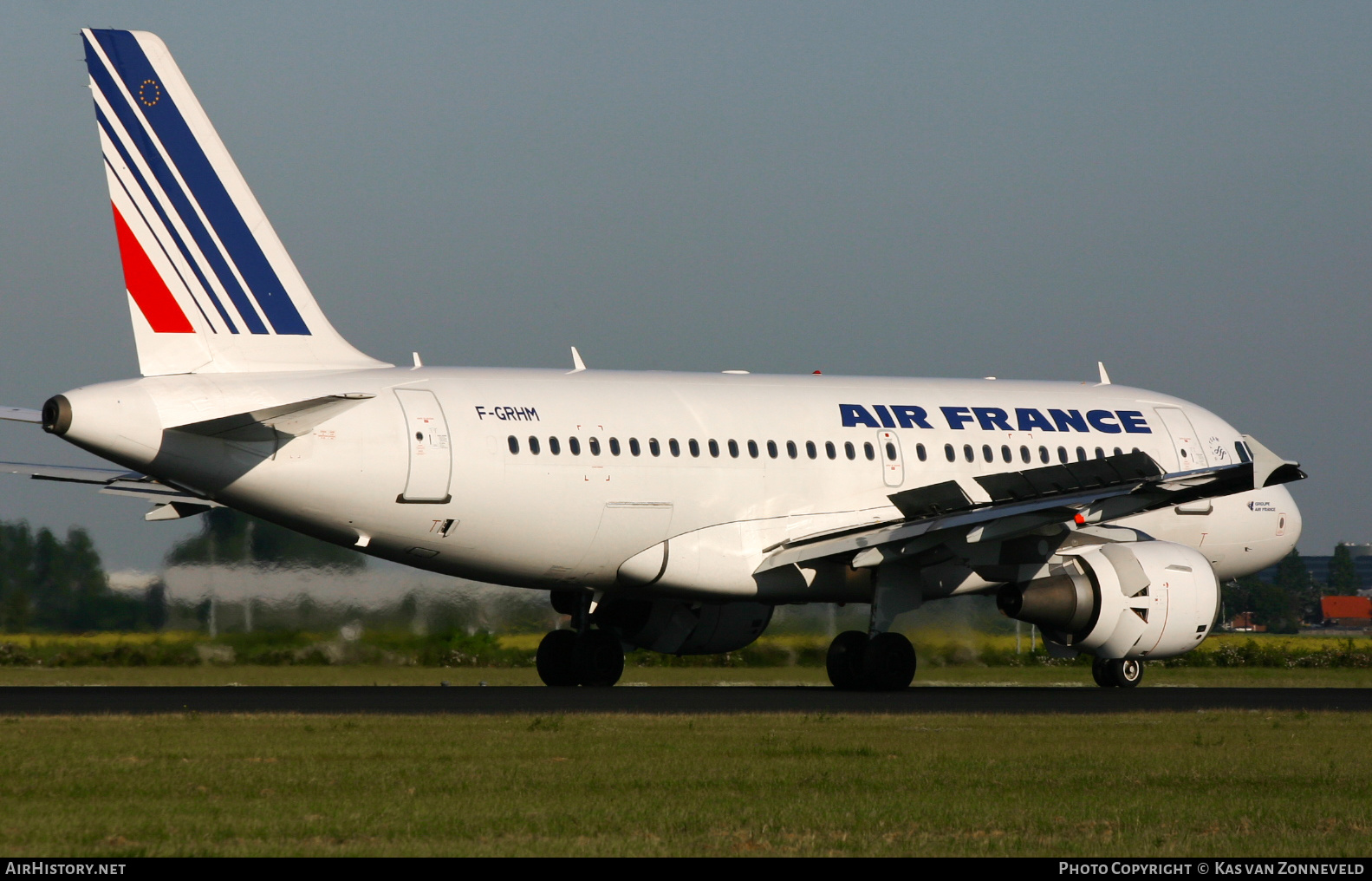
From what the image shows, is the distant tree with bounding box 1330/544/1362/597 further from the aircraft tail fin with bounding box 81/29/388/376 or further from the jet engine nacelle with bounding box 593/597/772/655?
the aircraft tail fin with bounding box 81/29/388/376

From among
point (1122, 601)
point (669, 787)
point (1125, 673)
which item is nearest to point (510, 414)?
point (1122, 601)

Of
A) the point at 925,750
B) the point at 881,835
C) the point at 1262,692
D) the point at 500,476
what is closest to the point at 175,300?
the point at 500,476

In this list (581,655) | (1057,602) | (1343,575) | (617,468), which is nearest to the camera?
(617,468)

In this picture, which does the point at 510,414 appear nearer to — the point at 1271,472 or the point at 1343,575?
the point at 1271,472

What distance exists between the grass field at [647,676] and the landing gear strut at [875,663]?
2.88 m

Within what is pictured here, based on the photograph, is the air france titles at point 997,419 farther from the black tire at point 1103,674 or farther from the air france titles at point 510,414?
the air france titles at point 510,414

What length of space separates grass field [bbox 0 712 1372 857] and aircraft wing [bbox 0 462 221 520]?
7842mm

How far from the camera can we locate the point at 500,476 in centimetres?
2402

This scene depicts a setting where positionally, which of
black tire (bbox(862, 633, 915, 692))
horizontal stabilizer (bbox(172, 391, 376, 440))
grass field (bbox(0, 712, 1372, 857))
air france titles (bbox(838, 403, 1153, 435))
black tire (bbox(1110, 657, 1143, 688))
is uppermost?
air france titles (bbox(838, 403, 1153, 435))

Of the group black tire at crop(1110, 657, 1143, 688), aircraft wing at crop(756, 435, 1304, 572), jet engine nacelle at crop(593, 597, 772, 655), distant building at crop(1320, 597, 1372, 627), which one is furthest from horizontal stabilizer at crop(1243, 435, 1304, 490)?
distant building at crop(1320, 597, 1372, 627)

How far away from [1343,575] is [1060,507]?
87710 millimetres

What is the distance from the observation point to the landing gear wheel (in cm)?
2736

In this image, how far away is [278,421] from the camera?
22.3m
